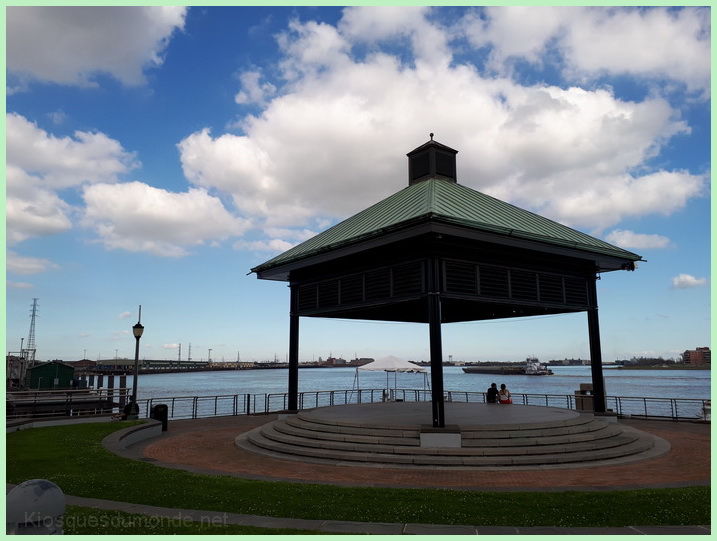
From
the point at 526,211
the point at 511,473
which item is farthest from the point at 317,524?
the point at 526,211

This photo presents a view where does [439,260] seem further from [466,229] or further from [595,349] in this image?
[595,349]

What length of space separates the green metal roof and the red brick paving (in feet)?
22.1

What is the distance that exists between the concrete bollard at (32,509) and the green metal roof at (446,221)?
1137cm

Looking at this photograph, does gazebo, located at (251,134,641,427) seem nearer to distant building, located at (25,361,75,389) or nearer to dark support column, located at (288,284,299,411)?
dark support column, located at (288,284,299,411)

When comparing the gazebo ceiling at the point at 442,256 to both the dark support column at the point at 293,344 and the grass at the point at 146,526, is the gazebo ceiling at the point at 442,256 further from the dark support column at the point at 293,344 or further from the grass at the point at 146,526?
the grass at the point at 146,526

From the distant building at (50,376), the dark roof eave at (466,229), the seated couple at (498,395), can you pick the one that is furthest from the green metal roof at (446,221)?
the distant building at (50,376)

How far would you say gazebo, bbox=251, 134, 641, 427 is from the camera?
1605 centimetres

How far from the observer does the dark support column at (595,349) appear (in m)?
20.3

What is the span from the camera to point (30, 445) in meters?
16.1

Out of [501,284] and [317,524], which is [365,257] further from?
[317,524]

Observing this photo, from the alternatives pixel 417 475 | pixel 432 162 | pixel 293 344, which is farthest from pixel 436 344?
pixel 432 162

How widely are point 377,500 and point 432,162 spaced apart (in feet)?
50.7

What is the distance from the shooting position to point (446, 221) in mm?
15164

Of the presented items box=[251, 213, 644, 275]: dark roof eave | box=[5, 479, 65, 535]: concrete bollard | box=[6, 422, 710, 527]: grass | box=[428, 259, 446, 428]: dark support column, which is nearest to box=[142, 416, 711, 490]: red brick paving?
box=[6, 422, 710, 527]: grass
